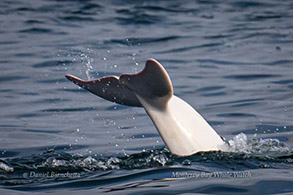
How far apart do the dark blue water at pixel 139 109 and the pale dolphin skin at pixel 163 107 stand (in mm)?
158

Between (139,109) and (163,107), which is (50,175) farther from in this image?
(139,109)

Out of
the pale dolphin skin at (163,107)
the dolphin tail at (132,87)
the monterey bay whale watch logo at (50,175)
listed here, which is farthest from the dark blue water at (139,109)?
the dolphin tail at (132,87)

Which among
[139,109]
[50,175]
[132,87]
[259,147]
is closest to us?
[132,87]

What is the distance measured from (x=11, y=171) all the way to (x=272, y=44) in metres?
13.4

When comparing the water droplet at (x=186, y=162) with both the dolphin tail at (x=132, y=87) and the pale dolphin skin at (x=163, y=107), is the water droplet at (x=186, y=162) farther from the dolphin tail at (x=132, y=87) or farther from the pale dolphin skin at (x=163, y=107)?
the dolphin tail at (x=132, y=87)

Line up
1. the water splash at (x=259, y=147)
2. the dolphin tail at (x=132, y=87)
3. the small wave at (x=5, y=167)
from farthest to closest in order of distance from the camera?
the water splash at (x=259, y=147) < the small wave at (x=5, y=167) < the dolphin tail at (x=132, y=87)

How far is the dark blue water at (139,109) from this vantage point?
290 inches

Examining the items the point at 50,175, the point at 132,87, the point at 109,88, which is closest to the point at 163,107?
the point at 132,87

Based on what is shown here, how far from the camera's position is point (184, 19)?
26000mm

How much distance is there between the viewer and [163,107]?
25.1ft

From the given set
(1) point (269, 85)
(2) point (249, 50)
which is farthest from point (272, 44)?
(1) point (269, 85)

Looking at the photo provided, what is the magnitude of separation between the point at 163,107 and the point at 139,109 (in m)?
5.24

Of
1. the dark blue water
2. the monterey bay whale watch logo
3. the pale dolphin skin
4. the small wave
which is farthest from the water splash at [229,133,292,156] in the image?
the small wave

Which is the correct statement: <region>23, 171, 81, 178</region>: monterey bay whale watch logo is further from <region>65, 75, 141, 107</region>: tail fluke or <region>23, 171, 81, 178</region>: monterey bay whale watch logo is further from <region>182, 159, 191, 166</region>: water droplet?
<region>182, 159, 191, 166</region>: water droplet
